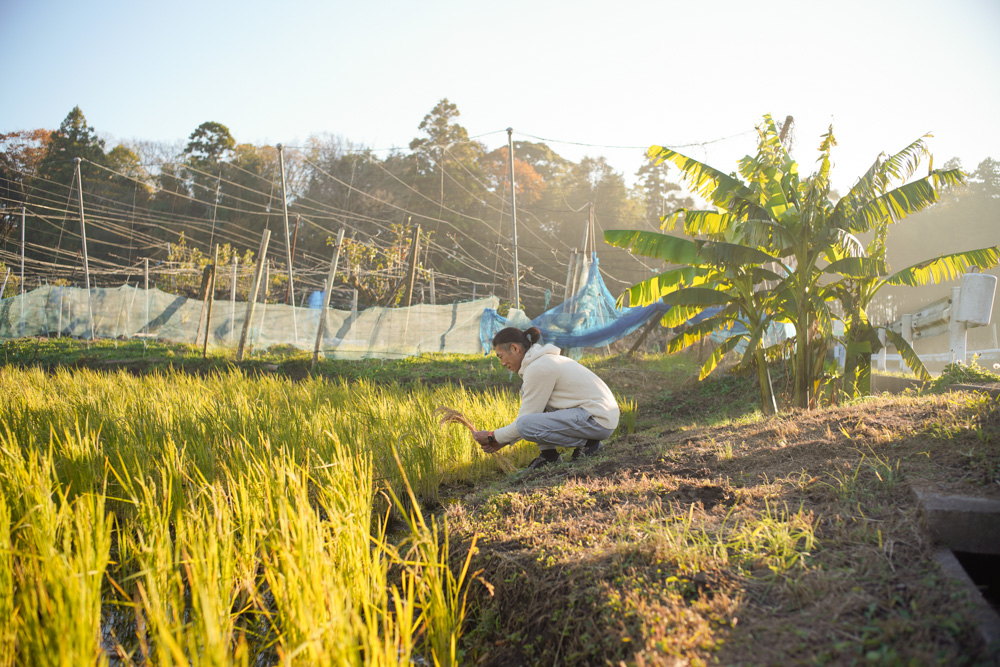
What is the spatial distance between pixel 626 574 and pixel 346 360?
9.29 m

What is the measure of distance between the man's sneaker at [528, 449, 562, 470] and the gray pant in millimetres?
33

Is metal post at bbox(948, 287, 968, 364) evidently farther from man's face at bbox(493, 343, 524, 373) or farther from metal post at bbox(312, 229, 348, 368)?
metal post at bbox(312, 229, 348, 368)

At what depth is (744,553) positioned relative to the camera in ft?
5.89

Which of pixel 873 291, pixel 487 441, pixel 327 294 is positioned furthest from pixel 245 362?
pixel 873 291

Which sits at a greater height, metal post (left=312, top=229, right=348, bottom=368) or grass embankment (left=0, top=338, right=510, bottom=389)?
metal post (left=312, top=229, right=348, bottom=368)

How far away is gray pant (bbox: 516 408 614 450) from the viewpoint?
3.66m

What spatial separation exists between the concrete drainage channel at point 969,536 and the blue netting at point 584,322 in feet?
23.4

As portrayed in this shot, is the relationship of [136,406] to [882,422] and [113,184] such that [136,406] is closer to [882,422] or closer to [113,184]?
[882,422]

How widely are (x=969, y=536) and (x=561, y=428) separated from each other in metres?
2.32

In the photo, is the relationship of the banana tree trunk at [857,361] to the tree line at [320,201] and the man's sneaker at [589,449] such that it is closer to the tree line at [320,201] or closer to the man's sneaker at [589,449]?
the man's sneaker at [589,449]

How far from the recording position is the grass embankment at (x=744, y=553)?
1390 mm

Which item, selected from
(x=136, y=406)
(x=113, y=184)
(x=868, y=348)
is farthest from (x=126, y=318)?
(x=113, y=184)

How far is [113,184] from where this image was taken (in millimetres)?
29531

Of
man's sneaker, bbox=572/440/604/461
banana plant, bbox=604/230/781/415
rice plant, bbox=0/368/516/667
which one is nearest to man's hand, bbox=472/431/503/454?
rice plant, bbox=0/368/516/667
